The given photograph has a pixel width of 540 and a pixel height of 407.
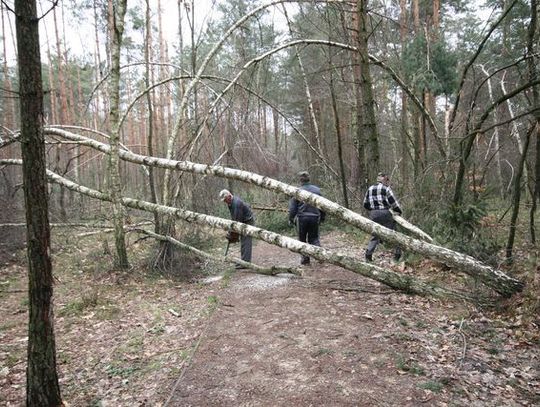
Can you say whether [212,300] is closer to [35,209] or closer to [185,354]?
[185,354]

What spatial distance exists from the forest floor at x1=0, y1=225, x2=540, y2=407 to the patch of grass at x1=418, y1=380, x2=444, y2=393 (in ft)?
0.06

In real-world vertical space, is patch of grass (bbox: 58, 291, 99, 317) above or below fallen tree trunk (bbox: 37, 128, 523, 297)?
below

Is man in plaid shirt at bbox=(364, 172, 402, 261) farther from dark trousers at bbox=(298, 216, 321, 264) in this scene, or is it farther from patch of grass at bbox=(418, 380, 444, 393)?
patch of grass at bbox=(418, 380, 444, 393)

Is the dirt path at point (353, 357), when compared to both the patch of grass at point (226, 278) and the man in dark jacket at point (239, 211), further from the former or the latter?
the man in dark jacket at point (239, 211)

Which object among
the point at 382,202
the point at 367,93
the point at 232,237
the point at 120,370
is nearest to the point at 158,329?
the point at 120,370

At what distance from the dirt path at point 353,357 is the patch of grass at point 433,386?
10 mm

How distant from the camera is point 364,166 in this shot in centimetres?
1151

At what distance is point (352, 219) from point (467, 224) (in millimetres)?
3237

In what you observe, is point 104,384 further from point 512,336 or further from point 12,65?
point 12,65

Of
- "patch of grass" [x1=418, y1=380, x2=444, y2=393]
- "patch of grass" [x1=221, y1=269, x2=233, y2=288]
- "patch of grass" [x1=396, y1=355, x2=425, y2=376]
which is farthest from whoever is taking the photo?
"patch of grass" [x1=221, y1=269, x2=233, y2=288]

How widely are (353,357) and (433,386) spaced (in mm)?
850

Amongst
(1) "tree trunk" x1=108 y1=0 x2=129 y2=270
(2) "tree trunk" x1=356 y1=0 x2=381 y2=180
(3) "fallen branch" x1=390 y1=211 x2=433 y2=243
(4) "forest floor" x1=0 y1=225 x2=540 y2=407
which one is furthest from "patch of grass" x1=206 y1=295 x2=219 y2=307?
(2) "tree trunk" x1=356 y1=0 x2=381 y2=180

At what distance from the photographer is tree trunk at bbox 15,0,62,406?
9.68 ft

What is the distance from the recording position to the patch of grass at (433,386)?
3.39 m
